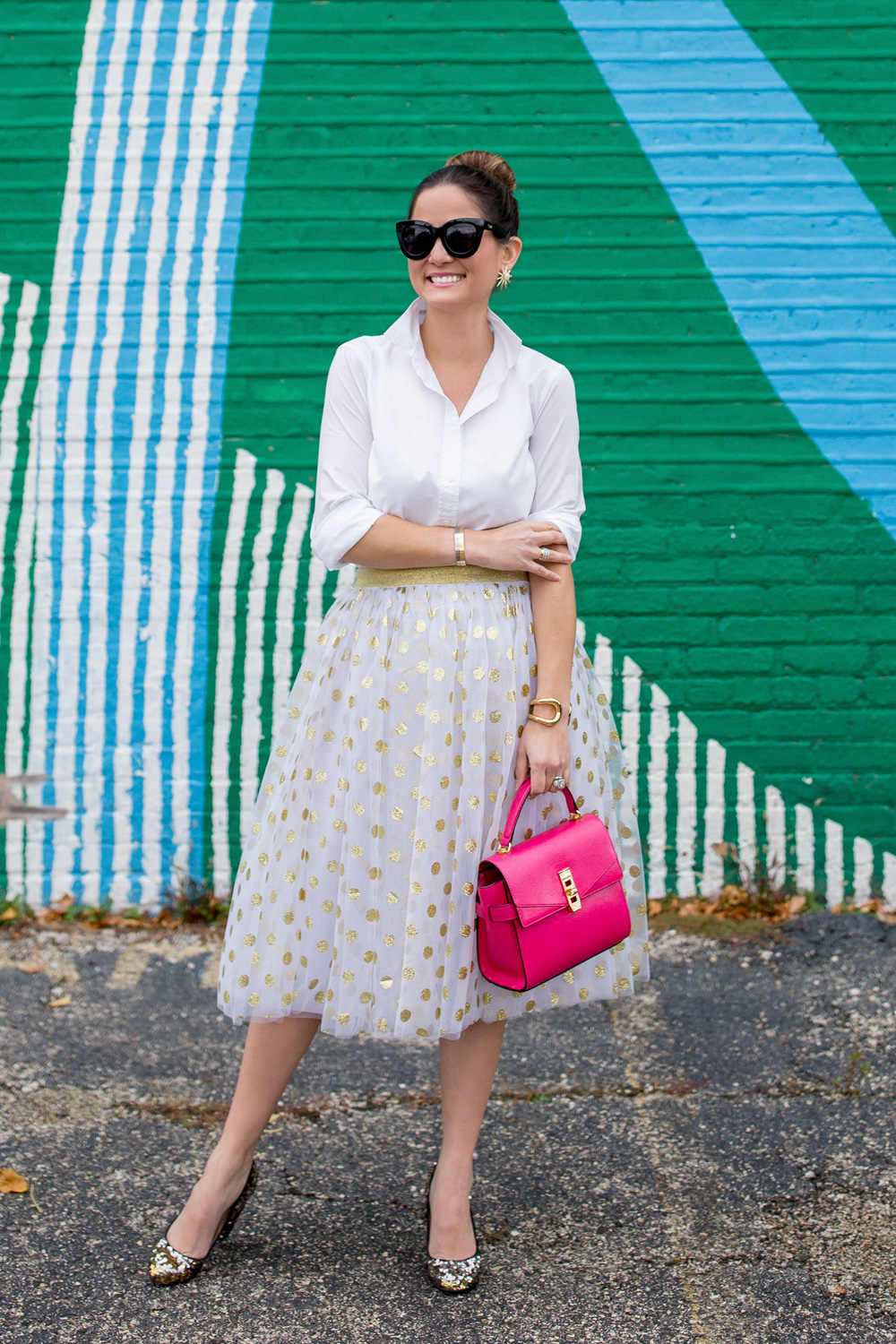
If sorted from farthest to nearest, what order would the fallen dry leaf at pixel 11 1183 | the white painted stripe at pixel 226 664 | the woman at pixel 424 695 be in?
1. the white painted stripe at pixel 226 664
2. the fallen dry leaf at pixel 11 1183
3. the woman at pixel 424 695

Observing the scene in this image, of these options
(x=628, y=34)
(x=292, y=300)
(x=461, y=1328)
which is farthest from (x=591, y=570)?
(x=461, y=1328)

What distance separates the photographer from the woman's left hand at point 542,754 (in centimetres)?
225

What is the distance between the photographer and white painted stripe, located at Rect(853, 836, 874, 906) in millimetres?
4238

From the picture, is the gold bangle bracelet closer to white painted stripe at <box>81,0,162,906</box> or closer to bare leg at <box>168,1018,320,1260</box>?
bare leg at <box>168,1018,320,1260</box>

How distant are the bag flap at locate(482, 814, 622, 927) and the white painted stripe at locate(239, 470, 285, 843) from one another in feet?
7.01

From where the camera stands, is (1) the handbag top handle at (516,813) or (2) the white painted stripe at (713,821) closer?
(1) the handbag top handle at (516,813)

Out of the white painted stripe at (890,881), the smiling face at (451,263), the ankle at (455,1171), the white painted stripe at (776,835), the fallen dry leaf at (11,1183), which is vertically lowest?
the fallen dry leaf at (11,1183)

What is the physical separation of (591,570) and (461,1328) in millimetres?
2489

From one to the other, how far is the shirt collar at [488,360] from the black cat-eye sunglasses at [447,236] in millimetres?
125

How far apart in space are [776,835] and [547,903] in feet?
7.62

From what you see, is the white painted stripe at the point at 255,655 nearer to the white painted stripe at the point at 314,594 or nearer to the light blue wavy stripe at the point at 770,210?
the white painted stripe at the point at 314,594

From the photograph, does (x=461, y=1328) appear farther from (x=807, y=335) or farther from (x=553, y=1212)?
(x=807, y=335)

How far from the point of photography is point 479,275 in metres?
2.24

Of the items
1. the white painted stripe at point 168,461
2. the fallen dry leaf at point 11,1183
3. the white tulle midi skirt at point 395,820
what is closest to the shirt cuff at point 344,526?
the white tulle midi skirt at point 395,820
